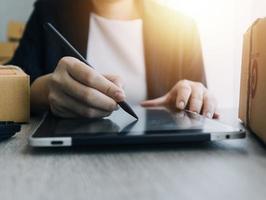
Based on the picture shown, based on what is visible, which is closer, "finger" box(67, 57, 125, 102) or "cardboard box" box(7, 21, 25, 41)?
"finger" box(67, 57, 125, 102)

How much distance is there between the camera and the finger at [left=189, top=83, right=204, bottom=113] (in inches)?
19.5

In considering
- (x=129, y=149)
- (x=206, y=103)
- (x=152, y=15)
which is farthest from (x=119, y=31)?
(x=129, y=149)

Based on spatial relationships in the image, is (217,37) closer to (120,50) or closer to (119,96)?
(120,50)

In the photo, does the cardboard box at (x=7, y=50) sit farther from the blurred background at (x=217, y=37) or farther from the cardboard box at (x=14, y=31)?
the blurred background at (x=217, y=37)

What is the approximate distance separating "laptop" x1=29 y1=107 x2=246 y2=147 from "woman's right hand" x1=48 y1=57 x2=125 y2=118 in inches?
0.9

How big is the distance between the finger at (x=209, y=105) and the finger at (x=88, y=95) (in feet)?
0.50

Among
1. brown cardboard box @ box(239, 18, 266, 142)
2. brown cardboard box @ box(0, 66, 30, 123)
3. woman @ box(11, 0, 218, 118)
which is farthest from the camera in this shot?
woman @ box(11, 0, 218, 118)

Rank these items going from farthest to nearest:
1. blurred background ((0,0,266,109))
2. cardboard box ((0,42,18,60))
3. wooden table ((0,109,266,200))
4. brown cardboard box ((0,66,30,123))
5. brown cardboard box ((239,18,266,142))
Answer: cardboard box ((0,42,18,60)), blurred background ((0,0,266,109)), brown cardboard box ((0,66,30,123)), brown cardboard box ((239,18,266,142)), wooden table ((0,109,266,200))

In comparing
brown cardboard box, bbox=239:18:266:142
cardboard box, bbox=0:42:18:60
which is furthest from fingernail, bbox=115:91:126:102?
cardboard box, bbox=0:42:18:60

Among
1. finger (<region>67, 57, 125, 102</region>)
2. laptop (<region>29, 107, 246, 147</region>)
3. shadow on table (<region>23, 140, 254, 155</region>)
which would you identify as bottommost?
shadow on table (<region>23, 140, 254, 155</region>)

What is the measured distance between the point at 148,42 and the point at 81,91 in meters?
0.53

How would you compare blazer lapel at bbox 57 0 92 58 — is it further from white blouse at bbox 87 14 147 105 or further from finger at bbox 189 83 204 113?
finger at bbox 189 83 204 113

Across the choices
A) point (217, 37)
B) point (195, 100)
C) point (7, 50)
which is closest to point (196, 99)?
point (195, 100)

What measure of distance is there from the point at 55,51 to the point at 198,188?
739 millimetres
